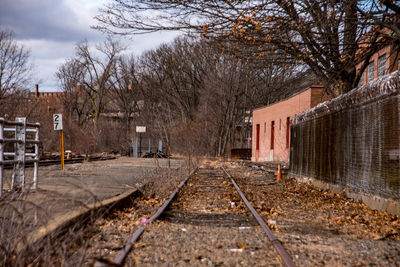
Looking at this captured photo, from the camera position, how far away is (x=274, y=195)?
39.4ft

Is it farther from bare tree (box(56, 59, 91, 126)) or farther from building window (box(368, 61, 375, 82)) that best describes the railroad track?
bare tree (box(56, 59, 91, 126))

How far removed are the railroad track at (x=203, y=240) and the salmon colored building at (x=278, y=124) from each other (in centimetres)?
1987

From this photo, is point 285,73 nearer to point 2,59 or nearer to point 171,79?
point 171,79

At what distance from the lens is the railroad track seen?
495cm

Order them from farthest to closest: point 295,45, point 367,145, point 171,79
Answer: point 171,79 < point 295,45 < point 367,145

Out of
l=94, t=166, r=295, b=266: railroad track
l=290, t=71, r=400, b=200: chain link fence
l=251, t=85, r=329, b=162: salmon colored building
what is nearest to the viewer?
l=94, t=166, r=295, b=266: railroad track

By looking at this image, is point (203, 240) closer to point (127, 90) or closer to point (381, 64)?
point (381, 64)

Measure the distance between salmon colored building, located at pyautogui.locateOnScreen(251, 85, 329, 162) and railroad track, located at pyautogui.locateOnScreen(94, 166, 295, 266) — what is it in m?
19.9

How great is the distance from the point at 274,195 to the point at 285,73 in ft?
145

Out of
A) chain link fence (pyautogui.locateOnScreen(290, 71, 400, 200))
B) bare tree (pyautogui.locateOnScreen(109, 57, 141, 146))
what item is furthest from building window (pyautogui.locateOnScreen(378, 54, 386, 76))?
bare tree (pyautogui.locateOnScreen(109, 57, 141, 146))

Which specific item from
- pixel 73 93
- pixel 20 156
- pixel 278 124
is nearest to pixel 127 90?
pixel 73 93

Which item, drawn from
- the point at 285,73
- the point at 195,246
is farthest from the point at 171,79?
the point at 195,246

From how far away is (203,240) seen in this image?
606 centimetres

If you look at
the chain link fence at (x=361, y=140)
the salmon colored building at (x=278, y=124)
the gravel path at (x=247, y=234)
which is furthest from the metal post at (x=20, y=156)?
the salmon colored building at (x=278, y=124)
